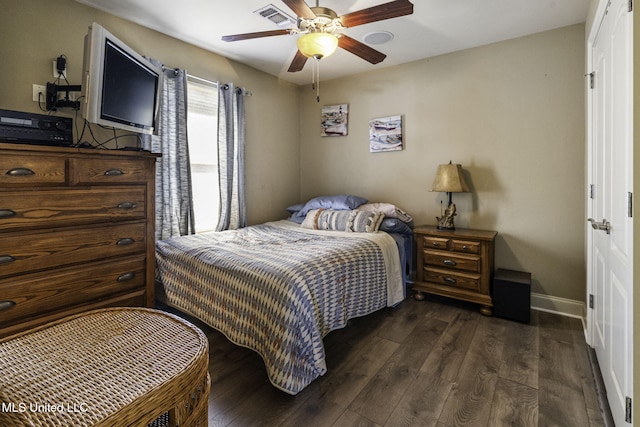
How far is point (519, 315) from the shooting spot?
2564mm

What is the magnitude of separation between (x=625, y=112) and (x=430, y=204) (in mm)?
2153

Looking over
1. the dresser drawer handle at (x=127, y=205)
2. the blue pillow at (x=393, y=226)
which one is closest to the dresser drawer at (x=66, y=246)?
the dresser drawer handle at (x=127, y=205)

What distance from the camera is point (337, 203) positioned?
352cm

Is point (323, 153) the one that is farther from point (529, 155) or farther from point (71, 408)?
point (71, 408)

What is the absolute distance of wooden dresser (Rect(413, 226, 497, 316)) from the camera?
2.72m

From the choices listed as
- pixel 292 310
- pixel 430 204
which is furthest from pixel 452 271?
pixel 292 310

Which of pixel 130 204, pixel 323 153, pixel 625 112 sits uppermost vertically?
pixel 323 153

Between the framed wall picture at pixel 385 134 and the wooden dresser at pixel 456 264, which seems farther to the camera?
the framed wall picture at pixel 385 134

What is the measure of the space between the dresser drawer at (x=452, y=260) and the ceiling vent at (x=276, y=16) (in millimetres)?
2437

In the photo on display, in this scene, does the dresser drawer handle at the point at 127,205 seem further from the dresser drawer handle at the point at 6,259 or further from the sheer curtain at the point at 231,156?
the sheer curtain at the point at 231,156

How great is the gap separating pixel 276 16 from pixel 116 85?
136 cm

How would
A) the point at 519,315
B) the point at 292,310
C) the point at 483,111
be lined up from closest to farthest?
the point at 292,310 < the point at 519,315 < the point at 483,111

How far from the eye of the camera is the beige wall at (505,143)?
270cm

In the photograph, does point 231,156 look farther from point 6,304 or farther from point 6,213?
point 6,304
